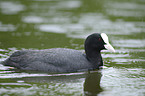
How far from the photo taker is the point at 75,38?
13.9 meters

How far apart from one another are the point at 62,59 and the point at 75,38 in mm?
4830

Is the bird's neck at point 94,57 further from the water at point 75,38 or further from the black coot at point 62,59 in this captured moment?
the water at point 75,38

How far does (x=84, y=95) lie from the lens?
7.46 meters

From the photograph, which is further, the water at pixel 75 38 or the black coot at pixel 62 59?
the black coot at pixel 62 59

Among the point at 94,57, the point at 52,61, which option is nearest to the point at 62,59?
the point at 52,61

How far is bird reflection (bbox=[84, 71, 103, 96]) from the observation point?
304 inches

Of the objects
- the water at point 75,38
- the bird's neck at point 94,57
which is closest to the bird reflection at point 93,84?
the water at point 75,38

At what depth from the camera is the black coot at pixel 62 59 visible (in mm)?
9195

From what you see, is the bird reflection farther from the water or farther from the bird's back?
the bird's back

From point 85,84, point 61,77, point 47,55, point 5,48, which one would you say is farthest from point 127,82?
point 5,48

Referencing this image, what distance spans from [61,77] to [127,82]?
6.06 feet

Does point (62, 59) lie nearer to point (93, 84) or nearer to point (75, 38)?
point (93, 84)

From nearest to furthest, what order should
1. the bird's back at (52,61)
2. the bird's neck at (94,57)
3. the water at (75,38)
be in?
the water at (75,38) → the bird's back at (52,61) → the bird's neck at (94,57)

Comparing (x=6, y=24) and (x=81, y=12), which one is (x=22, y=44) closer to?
(x=6, y=24)
